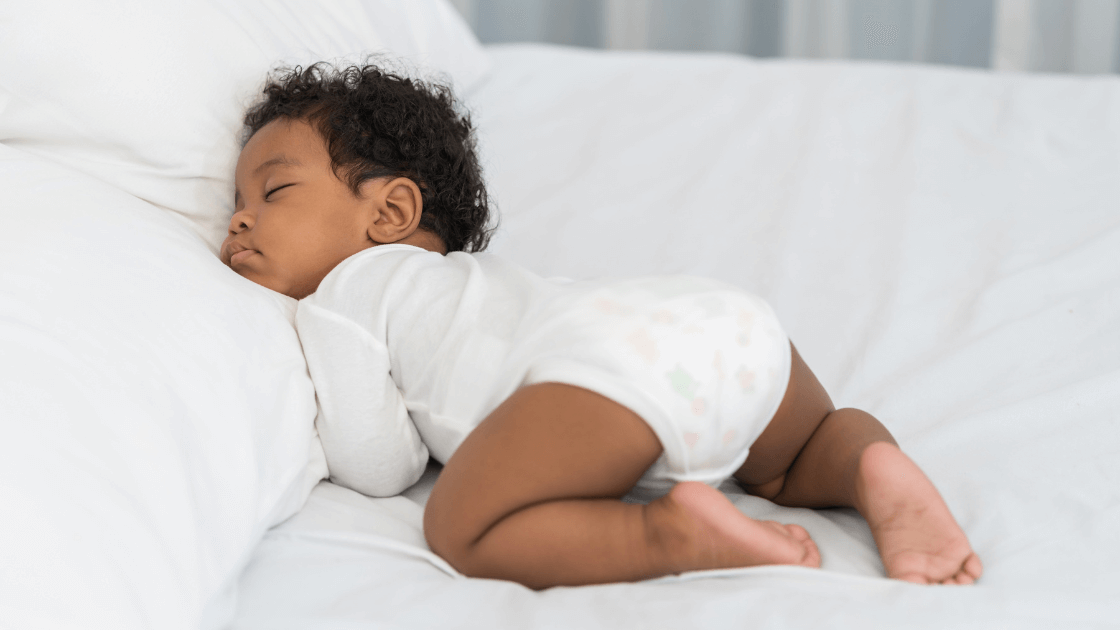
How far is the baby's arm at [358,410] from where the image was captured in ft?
2.55

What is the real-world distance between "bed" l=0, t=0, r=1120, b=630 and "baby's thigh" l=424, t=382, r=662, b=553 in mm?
55

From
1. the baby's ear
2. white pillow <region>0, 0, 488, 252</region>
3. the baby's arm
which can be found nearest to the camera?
the baby's arm

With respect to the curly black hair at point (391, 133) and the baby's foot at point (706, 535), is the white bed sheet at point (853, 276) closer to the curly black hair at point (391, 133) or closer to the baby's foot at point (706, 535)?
the baby's foot at point (706, 535)

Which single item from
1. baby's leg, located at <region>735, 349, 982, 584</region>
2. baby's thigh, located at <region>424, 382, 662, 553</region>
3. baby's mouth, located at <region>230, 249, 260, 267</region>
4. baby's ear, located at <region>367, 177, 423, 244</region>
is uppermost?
baby's ear, located at <region>367, 177, 423, 244</region>

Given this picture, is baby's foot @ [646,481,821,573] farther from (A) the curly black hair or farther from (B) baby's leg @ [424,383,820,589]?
(A) the curly black hair

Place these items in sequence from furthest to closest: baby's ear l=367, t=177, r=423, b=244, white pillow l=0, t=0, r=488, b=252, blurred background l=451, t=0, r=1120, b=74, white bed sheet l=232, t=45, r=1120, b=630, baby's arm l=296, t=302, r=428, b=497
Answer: blurred background l=451, t=0, r=1120, b=74
baby's ear l=367, t=177, r=423, b=244
white pillow l=0, t=0, r=488, b=252
baby's arm l=296, t=302, r=428, b=497
white bed sheet l=232, t=45, r=1120, b=630

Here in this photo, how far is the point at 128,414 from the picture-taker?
0.57 meters

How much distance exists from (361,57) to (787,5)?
1636 mm

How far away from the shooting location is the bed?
0.56 meters

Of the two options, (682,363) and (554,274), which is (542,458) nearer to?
(682,363)

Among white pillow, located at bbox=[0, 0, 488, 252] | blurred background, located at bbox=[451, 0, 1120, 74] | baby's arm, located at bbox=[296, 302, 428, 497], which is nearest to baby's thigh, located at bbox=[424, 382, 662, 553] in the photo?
baby's arm, located at bbox=[296, 302, 428, 497]

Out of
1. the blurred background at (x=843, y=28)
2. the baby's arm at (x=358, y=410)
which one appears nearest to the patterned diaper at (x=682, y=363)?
the baby's arm at (x=358, y=410)

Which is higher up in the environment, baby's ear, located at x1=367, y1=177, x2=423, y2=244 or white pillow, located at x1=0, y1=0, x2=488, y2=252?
white pillow, located at x1=0, y1=0, x2=488, y2=252

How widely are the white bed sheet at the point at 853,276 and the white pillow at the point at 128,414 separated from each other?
0.07 m
